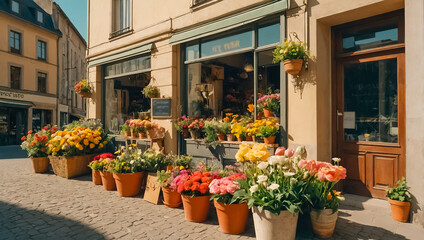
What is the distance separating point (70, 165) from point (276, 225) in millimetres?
5839

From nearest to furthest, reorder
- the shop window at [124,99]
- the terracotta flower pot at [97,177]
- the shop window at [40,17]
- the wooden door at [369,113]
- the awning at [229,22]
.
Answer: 1. the wooden door at [369,113]
2. the awning at [229,22]
3. the terracotta flower pot at [97,177]
4. the shop window at [124,99]
5. the shop window at [40,17]

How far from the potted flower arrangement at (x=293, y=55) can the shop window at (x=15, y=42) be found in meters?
21.5

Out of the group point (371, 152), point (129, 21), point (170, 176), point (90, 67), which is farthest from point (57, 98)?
point (371, 152)

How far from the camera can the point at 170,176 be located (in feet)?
15.1

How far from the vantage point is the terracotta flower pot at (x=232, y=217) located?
3.56 meters

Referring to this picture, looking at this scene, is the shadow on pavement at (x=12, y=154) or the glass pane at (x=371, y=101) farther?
the shadow on pavement at (x=12, y=154)

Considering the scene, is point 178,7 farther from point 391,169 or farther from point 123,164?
point 391,169

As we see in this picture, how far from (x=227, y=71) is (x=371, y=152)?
405 cm

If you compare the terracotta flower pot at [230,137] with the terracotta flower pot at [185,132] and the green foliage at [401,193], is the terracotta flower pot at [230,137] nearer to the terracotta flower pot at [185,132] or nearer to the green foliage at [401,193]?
the terracotta flower pot at [185,132]

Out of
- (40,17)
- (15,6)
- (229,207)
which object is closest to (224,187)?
(229,207)

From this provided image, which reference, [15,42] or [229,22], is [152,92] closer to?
[229,22]

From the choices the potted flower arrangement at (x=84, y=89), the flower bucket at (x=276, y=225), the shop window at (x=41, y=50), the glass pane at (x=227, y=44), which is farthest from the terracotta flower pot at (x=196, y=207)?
the shop window at (x=41, y=50)

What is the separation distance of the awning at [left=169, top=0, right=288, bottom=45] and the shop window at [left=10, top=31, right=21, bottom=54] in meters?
18.2

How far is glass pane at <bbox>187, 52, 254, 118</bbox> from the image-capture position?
23.8 ft
